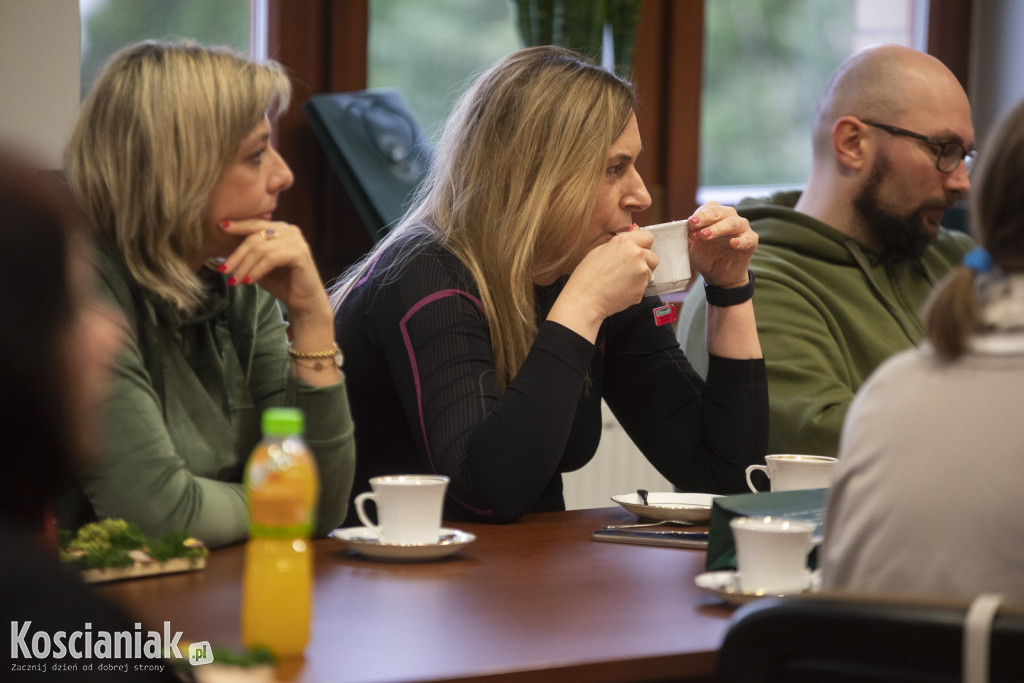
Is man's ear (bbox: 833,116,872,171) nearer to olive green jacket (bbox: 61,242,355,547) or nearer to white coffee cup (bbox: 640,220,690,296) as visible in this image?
white coffee cup (bbox: 640,220,690,296)

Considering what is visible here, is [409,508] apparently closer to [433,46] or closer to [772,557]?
[772,557]

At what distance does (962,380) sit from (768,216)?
1777 mm

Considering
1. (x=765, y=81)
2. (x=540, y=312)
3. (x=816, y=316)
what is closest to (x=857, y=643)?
(x=540, y=312)

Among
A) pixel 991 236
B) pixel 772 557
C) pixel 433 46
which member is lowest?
pixel 772 557

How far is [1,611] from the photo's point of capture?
60cm

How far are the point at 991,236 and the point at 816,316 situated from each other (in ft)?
4.71

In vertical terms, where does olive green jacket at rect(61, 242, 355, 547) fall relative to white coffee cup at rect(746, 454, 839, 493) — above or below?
above

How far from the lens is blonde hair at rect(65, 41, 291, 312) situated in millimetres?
1559

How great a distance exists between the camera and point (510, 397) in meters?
1.69

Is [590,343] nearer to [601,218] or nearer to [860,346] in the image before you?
[601,218]

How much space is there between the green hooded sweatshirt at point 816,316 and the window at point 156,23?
1369 mm

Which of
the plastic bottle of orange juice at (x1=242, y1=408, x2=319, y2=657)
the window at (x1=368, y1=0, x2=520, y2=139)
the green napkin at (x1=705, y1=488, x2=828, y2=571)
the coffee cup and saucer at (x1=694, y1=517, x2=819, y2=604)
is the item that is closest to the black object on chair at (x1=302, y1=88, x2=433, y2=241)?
the window at (x1=368, y1=0, x2=520, y2=139)

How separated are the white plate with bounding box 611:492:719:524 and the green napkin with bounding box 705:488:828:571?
9.3 inches

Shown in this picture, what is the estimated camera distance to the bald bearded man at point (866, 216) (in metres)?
2.50
